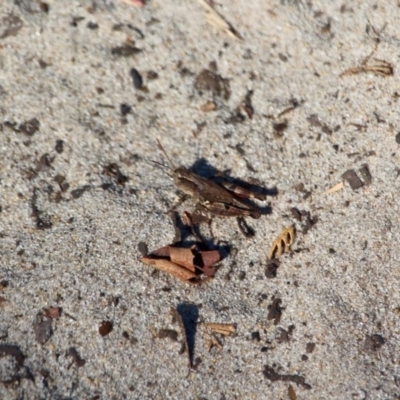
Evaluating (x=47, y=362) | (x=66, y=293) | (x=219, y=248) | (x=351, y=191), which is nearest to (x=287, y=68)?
(x=351, y=191)

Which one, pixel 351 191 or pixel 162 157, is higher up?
pixel 351 191

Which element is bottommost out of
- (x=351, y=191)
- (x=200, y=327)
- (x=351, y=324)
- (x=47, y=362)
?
(x=47, y=362)

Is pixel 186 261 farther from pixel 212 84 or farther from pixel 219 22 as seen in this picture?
pixel 219 22

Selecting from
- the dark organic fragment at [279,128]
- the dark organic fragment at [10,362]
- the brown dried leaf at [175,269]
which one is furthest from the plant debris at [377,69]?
the dark organic fragment at [10,362]

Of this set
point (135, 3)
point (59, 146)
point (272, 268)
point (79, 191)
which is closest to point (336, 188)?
point (272, 268)

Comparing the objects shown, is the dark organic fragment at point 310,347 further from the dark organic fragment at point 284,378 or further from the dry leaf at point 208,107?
the dry leaf at point 208,107

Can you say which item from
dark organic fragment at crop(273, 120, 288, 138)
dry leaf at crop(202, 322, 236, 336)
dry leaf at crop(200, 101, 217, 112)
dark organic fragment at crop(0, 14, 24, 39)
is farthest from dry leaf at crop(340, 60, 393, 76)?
dark organic fragment at crop(0, 14, 24, 39)

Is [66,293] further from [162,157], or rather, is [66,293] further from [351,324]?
[351,324]
